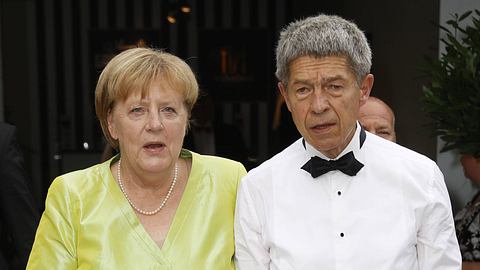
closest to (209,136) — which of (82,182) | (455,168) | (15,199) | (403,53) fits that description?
(403,53)

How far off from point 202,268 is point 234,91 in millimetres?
7217

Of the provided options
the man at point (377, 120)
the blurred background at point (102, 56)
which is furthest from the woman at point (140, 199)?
the blurred background at point (102, 56)

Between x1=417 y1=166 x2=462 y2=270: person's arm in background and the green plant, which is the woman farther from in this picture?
the green plant

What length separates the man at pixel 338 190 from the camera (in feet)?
6.40

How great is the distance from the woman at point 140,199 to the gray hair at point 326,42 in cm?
42

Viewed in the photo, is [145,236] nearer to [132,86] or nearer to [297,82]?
[132,86]

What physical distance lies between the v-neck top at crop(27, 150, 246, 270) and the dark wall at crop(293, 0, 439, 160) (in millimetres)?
2329

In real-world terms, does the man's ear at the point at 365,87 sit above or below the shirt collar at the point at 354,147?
above

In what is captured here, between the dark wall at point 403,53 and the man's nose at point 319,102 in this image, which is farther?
the dark wall at point 403,53

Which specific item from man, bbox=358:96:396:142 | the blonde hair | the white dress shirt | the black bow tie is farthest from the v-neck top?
man, bbox=358:96:396:142

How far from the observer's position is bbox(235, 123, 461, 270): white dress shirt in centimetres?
198

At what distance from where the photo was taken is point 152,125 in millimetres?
2135

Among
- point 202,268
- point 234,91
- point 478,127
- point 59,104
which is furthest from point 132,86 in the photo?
point 59,104

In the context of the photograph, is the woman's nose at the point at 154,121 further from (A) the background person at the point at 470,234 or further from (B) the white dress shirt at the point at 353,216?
(A) the background person at the point at 470,234
